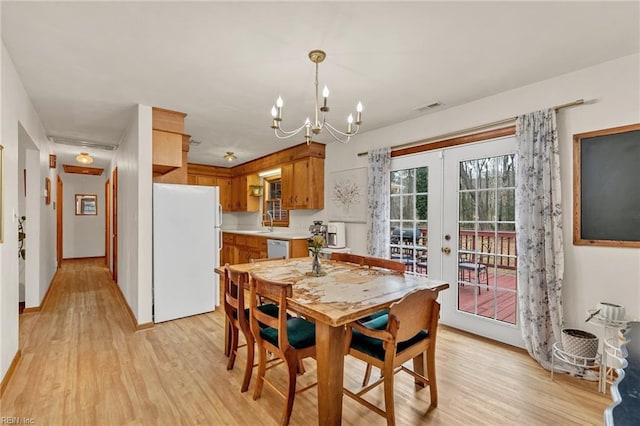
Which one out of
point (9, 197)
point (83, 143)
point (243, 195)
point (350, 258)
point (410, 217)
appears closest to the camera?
point (9, 197)

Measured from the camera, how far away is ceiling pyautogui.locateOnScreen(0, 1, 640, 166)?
71.6 inches

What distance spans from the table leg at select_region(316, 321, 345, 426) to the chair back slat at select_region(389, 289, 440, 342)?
1.12ft

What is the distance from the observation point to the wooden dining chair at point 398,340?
1.65m

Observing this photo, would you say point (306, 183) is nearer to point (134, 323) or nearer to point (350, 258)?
point (350, 258)

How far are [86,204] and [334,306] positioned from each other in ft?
31.2

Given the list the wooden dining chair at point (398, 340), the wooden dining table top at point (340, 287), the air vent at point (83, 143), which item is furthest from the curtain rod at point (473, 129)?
the air vent at point (83, 143)

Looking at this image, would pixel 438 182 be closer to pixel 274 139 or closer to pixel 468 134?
pixel 468 134

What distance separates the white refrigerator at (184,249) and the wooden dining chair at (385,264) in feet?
7.16

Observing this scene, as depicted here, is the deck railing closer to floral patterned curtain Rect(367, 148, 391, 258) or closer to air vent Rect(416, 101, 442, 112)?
floral patterned curtain Rect(367, 148, 391, 258)

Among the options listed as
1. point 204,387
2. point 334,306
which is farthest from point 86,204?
point 334,306

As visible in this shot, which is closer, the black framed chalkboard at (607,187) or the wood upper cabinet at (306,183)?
the black framed chalkboard at (607,187)

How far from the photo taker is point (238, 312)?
2.23m

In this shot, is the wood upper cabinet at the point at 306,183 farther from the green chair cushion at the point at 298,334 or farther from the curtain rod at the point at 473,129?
the green chair cushion at the point at 298,334

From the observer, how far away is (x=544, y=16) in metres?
1.87
